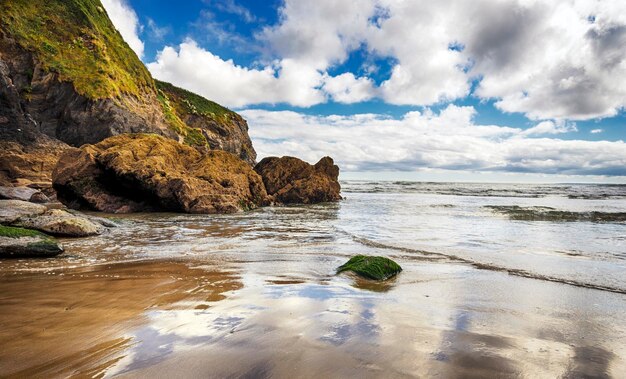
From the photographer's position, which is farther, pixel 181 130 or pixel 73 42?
pixel 181 130

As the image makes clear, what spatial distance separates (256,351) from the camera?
8.45 feet

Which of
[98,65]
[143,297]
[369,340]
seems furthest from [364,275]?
[98,65]

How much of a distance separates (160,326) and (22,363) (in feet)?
3.17

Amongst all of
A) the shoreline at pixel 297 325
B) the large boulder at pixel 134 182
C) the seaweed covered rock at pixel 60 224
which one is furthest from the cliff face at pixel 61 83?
the shoreline at pixel 297 325

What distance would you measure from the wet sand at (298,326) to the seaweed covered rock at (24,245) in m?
1.07

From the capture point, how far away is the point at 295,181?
27.5 metres

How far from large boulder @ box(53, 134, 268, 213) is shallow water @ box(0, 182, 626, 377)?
847 cm

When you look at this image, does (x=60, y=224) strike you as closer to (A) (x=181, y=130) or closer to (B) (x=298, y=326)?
(B) (x=298, y=326)

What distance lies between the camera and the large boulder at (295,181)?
87.0ft

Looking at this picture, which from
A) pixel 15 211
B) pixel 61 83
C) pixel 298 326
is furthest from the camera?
pixel 61 83

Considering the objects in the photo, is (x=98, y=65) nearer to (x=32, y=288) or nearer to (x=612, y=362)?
(x=32, y=288)

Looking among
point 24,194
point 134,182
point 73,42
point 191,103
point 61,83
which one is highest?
point 191,103

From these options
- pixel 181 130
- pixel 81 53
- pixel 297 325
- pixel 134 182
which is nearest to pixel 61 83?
pixel 81 53

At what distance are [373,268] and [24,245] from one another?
6.21 m
